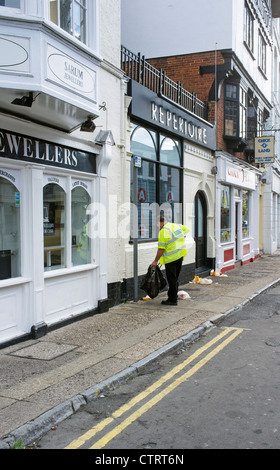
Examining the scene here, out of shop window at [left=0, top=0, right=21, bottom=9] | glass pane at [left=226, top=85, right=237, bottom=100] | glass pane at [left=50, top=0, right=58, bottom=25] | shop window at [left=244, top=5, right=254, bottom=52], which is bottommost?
shop window at [left=0, top=0, right=21, bottom=9]

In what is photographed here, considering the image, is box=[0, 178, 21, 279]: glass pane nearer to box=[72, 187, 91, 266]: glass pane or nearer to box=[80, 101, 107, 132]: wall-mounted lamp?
box=[72, 187, 91, 266]: glass pane

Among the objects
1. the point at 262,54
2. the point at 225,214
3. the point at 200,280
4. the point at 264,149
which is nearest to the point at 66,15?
the point at 200,280

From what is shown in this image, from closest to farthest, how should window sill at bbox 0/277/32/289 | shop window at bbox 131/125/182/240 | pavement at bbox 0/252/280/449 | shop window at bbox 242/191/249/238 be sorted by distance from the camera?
pavement at bbox 0/252/280/449
window sill at bbox 0/277/32/289
shop window at bbox 131/125/182/240
shop window at bbox 242/191/249/238

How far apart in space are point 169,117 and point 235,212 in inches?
297

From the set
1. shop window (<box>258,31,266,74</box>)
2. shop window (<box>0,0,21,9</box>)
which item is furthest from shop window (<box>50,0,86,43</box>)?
shop window (<box>258,31,266,74</box>)

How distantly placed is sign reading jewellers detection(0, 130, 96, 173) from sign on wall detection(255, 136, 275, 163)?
11.5 m

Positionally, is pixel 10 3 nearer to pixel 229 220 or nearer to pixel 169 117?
pixel 169 117

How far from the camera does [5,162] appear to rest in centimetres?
621

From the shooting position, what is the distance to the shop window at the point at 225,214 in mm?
A: 15830

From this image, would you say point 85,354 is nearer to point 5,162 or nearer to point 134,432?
point 134,432

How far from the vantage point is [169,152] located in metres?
11.8

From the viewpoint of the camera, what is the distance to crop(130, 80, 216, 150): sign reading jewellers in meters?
9.86

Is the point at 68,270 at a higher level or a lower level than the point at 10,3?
lower
